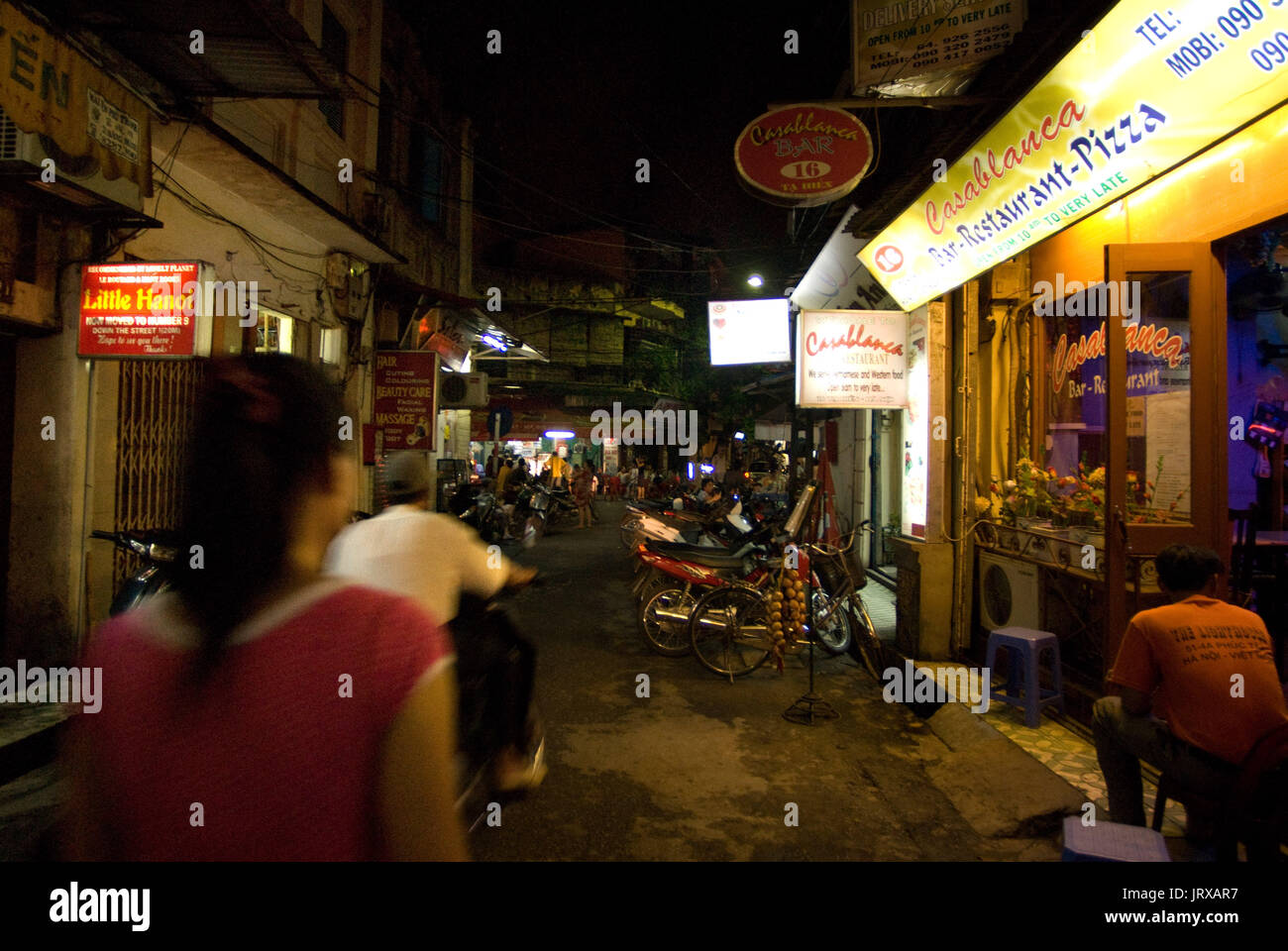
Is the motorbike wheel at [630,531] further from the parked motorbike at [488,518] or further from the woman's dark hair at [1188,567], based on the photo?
the woman's dark hair at [1188,567]

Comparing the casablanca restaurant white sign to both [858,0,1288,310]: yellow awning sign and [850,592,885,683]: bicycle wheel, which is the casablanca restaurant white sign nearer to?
[858,0,1288,310]: yellow awning sign

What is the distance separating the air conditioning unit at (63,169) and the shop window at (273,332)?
120 inches

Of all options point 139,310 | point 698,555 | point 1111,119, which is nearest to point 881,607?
point 698,555

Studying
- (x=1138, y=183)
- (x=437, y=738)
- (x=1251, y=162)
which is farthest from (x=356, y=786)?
(x=1251, y=162)

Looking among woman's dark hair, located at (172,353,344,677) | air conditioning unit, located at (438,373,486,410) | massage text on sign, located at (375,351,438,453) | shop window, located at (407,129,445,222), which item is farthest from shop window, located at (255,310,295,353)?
woman's dark hair, located at (172,353,344,677)

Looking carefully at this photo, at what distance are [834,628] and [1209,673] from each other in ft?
A: 15.5

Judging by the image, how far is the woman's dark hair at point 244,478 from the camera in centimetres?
Answer: 108

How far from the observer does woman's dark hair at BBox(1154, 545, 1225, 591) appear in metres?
2.97

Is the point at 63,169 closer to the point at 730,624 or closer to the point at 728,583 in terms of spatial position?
the point at 728,583

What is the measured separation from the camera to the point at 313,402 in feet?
3.92

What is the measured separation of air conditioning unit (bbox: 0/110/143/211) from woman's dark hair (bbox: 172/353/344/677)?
5123 mm

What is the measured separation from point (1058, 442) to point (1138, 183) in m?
3.21

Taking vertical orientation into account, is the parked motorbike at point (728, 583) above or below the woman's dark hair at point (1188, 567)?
below

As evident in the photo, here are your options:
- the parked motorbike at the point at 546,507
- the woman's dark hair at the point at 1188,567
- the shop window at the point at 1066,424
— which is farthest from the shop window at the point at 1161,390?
the parked motorbike at the point at 546,507
